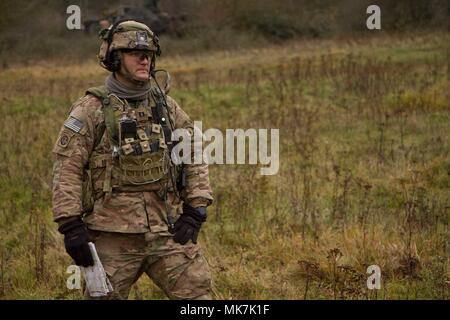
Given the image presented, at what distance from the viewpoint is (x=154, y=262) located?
3.37 m

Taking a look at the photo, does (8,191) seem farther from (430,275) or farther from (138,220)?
(430,275)

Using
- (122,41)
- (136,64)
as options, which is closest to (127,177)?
(136,64)

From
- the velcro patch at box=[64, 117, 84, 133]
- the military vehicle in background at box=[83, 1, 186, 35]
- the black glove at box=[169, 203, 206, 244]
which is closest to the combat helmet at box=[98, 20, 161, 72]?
the velcro patch at box=[64, 117, 84, 133]

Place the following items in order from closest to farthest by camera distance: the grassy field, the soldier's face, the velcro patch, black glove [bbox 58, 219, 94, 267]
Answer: black glove [bbox 58, 219, 94, 267]
the velcro patch
the soldier's face
the grassy field

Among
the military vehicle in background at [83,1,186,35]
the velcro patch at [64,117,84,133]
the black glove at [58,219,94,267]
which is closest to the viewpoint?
the black glove at [58,219,94,267]

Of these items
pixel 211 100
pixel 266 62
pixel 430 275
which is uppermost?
pixel 266 62

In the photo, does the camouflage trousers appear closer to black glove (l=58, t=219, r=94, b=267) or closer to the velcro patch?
black glove (l=58, t=219, r=94, b=267)

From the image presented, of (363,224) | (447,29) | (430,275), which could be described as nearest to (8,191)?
(363,224)

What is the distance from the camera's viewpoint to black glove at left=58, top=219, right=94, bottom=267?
3.09 m

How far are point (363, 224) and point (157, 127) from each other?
2.69m

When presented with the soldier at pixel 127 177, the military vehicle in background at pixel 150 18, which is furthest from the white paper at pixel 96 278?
the military vehicle in background at pixel 150 18

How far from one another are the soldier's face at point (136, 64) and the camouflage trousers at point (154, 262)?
0.91 metres

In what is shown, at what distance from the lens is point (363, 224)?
17.6 ft

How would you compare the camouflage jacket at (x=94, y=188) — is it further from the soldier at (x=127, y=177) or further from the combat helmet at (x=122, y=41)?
the combat helmet at (x=122, y=41)
